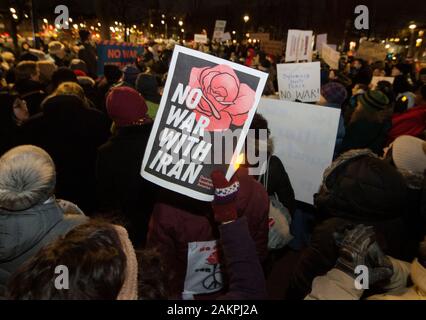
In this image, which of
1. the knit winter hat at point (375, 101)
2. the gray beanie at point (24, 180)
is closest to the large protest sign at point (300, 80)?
the knit winter hat at point (375, 101)

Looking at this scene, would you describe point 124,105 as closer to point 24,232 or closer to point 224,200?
point 24,232

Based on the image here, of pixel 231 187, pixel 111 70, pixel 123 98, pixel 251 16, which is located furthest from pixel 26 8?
pixel 251 16

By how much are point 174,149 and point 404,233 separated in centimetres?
152

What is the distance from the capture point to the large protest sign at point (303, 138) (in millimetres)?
3369

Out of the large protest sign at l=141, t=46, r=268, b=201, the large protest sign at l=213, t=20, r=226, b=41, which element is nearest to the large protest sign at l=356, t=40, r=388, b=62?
the large protest sign at l=213, t=20, r=226, b=41

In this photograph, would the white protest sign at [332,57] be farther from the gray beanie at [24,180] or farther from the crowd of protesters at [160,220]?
the gray beanie at [24,180]

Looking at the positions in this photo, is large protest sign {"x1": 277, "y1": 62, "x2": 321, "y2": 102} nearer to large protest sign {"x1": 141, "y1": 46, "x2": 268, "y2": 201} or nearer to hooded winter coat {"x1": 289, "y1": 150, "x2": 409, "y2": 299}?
hooded winter coat {"x1": 289, "y1": 150, "x2": 409, "y2": 299}

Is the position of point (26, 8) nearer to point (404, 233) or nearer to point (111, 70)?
point (111, 70)

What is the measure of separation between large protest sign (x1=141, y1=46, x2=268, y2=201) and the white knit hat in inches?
60.7

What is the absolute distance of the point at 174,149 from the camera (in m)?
1.69

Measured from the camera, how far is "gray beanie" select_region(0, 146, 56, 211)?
5.46 ft
